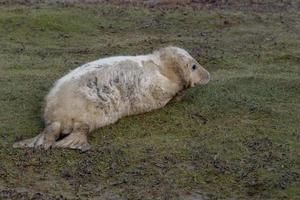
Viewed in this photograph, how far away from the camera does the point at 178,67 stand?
717 cm

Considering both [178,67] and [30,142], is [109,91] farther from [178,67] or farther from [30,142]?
[178,67]

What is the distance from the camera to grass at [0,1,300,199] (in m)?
5.15

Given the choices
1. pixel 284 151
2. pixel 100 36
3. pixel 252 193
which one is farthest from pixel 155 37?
pixel 252 193

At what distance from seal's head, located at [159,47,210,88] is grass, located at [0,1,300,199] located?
173 mm

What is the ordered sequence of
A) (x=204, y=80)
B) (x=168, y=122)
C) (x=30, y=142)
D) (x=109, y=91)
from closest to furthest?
(x=30, y=142) < (x=109, y=91) < (x=168, y=122) < (x=204, y=80)

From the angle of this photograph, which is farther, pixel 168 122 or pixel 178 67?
pixel 178 67

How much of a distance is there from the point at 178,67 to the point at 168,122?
2.83ft

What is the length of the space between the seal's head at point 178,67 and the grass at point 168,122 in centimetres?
17

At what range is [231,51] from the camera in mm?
9445

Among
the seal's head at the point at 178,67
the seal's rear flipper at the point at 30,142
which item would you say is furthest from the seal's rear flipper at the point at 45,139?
the seal's head at the point at 178,67

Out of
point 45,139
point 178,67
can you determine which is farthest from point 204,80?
point 45,139

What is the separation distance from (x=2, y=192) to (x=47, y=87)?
8.40 ft

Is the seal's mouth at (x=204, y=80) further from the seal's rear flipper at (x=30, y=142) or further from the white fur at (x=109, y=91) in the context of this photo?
the seal's rear flipper at (x=30, y=142)

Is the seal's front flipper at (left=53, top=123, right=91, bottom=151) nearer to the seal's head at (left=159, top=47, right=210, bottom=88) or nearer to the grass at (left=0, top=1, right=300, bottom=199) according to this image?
the grass at (left=0, top=1, right=300, bottom=199)
